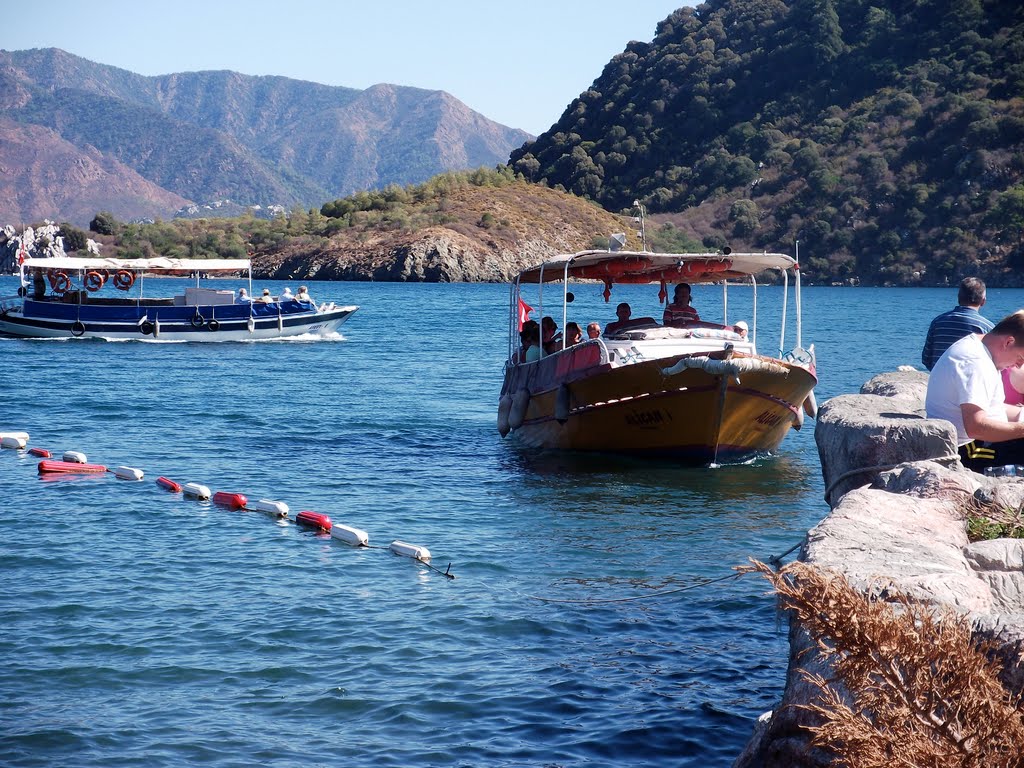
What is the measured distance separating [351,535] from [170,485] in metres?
4.26

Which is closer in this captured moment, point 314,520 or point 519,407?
point 314,520

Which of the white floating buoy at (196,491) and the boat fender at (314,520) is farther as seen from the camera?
the white floating buoy at (196,491)

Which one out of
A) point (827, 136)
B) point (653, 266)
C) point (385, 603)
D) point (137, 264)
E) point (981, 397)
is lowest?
point (385, 603)

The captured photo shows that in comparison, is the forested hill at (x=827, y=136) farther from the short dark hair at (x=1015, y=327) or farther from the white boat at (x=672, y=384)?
the short dark hair at (x=1015, y=327)

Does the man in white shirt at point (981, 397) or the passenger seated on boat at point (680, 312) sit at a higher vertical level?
the passenger seated on boat at point (680, 312)

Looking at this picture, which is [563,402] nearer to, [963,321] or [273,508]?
[273,508]

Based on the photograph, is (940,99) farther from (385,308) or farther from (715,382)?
(715,382)

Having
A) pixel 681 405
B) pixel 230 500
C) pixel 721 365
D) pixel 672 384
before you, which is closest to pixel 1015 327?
pixel 721 365

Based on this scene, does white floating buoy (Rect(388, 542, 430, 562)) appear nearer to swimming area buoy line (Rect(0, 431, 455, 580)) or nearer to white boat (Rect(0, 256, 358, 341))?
swimming area buoy line (Rect(0, 431, 455, 580))

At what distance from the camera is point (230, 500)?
14516mm

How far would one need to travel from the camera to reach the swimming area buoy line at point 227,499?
11889 mm

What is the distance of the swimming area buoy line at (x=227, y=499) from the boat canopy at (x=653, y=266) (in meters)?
5.44

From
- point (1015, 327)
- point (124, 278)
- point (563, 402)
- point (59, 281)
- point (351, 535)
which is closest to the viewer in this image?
point (1015, 327)

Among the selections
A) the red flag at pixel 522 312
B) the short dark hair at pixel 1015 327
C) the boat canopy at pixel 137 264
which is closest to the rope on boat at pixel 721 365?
the red flag at pixel 522 312
